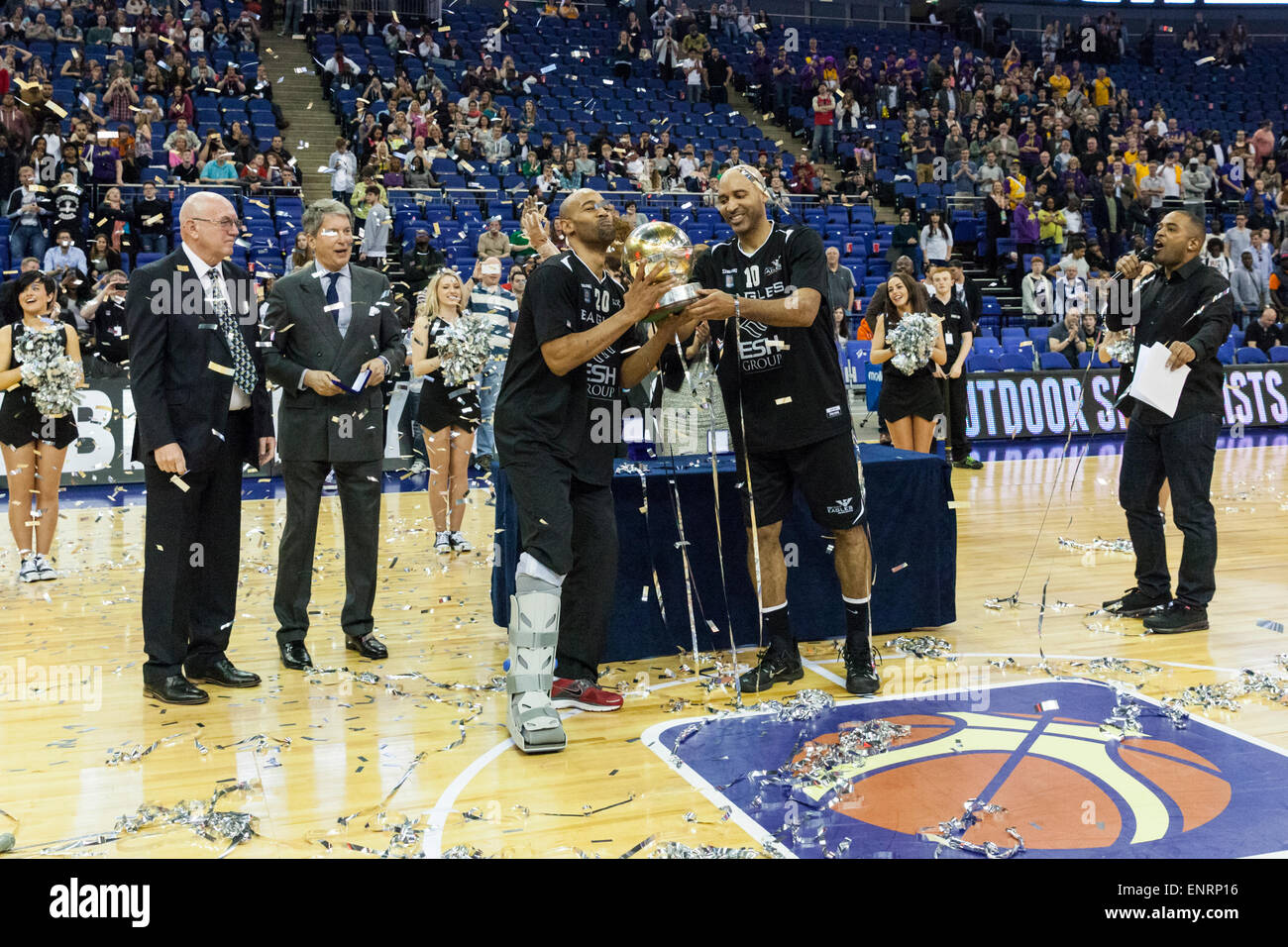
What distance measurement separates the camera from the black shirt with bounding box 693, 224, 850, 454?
4.40 m

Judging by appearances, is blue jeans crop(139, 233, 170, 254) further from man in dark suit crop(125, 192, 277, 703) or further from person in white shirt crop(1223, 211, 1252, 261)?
person in white shirt crop(1223, 211, 1252, 261)

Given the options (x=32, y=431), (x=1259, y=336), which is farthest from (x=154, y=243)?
(x=1259, y=336)

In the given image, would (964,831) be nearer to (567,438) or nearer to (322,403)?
(567,438)

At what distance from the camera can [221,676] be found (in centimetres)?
459

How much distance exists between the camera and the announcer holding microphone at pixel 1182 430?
17.6ft

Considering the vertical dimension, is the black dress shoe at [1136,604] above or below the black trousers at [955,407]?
below

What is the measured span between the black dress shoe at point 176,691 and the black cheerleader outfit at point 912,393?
15.8ft

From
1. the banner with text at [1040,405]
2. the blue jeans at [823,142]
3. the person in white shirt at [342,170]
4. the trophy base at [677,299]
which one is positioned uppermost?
the blue jeans at [823,142]

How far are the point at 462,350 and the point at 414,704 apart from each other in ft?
9.51

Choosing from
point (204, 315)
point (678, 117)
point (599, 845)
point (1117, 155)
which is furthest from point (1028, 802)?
point (1117, 155)

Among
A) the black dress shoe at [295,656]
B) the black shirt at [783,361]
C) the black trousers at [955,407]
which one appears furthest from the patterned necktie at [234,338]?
the black trousers at [955,407]

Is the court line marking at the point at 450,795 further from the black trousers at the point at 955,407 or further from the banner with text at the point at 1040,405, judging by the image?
the banner with text at the point at 1040,405

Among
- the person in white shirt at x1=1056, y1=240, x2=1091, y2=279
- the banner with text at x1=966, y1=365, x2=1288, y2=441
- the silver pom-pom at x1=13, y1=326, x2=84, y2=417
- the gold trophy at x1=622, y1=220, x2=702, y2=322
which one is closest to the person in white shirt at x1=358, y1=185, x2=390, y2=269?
the silver pom-pom at x1=13, y1=326, x2=84, y2=417

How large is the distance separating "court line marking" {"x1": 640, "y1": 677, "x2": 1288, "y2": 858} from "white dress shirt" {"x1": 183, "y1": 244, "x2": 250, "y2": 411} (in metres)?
2.11
